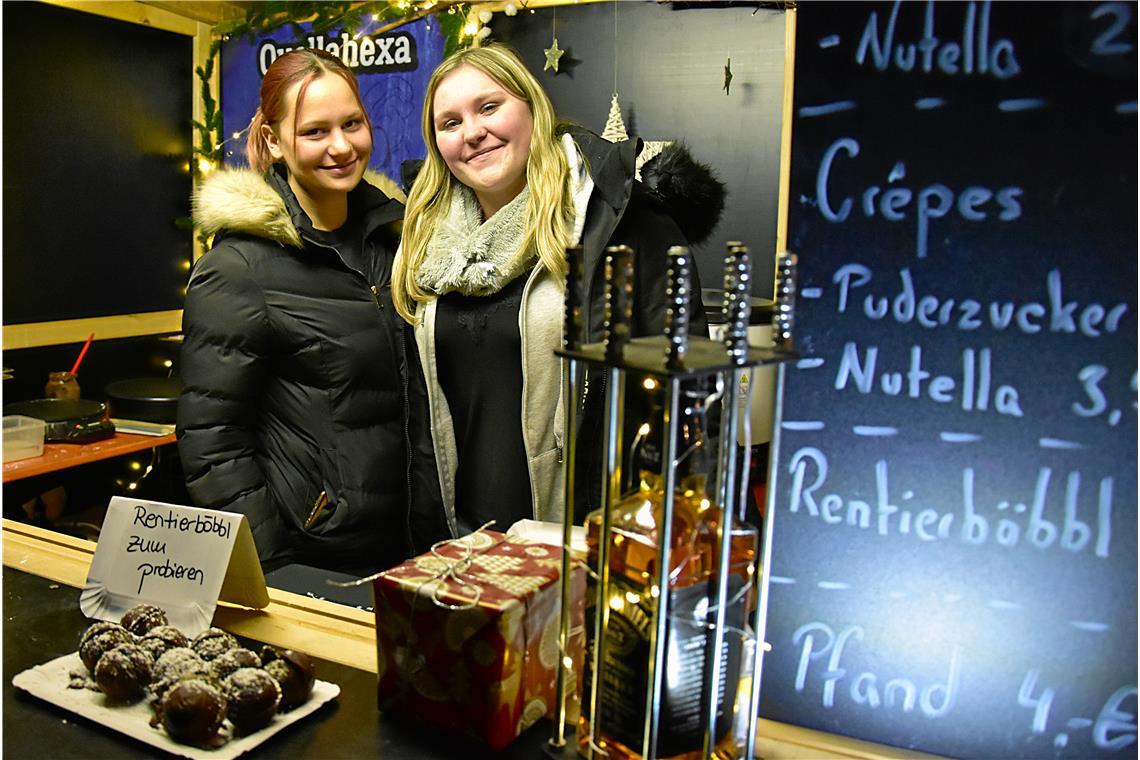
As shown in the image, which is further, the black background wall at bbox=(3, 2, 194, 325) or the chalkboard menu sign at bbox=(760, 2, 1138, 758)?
the black background wall at bbox=(3, 2, 194, 325)

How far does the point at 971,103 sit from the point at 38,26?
3320 mm

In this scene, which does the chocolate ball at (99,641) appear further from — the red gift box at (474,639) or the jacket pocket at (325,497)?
the jacket pocket at (325,497)

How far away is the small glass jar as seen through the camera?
10.5 ft

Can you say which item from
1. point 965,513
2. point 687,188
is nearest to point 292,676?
point 965,513

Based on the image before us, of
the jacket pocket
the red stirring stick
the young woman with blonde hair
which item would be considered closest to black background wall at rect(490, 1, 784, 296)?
the young woman with blonde hair

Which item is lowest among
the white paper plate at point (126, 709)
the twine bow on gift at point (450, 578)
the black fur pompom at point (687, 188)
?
the white paper plate at point (126, 709)

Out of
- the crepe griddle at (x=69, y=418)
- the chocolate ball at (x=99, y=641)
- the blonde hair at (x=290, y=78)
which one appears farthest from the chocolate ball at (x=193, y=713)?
the crepe griddle at (x=69, y=418)

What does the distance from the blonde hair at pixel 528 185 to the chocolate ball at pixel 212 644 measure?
968 millimetres

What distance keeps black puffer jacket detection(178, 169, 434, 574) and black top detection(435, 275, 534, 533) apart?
0.40 feet

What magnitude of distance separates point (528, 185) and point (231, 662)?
114 cm

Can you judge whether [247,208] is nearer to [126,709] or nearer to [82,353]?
[126,709]

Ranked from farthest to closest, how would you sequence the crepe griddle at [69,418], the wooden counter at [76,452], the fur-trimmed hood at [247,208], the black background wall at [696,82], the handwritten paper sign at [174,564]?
the crepe griddle at [69,418] < the black background wall at [696,82] < the wooden counter at [76,452] < the fur-trimmed hood at [247,208] < the handwritten paper sign at [174,564]

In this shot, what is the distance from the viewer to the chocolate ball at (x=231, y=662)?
0.90 meters

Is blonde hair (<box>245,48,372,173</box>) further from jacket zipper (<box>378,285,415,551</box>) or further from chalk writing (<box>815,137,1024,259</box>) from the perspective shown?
chalk writing (<box>815,137,1024,259</box>)
